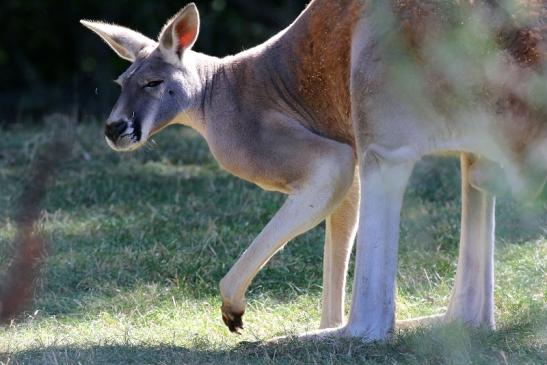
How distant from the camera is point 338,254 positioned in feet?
16.4

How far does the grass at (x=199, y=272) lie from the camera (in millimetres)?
4156

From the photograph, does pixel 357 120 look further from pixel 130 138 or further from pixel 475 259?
pixel 130 138

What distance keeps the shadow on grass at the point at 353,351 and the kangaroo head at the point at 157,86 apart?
3.27ft

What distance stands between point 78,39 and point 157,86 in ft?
23.8

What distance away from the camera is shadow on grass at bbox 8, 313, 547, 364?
13.0 ft

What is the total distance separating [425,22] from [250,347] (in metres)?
1.44

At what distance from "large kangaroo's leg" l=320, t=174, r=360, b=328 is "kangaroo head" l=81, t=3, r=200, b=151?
86 centimetres

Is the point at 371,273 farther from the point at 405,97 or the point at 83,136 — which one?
the point at 83,136

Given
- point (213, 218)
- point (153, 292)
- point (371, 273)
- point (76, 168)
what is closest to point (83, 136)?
point (76, 168)

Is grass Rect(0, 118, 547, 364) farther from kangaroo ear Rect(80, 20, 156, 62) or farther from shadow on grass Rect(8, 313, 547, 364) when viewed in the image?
kangaroo ear Rect(80, 20, 156, 62)

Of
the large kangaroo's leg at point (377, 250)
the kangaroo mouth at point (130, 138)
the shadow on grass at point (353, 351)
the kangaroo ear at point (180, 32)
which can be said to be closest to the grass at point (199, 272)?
the shadow on grass at point (353, 351)

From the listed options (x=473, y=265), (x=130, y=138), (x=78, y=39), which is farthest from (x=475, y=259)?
(x=78, y=39)

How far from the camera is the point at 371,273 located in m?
4.26

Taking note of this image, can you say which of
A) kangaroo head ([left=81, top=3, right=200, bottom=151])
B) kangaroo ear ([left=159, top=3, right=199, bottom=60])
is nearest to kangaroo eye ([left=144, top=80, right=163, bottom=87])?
kangaroo head ([left=81, top=3, right=200, bottom=151])
